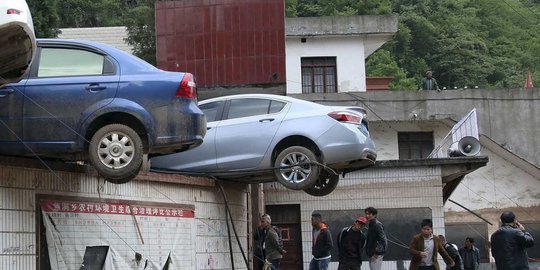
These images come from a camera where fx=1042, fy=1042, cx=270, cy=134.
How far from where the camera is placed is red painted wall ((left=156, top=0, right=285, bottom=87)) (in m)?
24.8

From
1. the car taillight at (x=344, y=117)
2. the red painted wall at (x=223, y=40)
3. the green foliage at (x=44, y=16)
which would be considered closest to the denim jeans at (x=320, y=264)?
the car taillight at (x=344, y=117)

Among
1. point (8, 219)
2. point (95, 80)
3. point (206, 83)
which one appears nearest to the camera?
point (8, 219)

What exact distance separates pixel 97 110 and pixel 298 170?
421 centimetres

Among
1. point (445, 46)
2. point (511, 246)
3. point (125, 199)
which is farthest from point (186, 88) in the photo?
point (445, 46)

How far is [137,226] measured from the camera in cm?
1402

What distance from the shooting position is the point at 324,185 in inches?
663

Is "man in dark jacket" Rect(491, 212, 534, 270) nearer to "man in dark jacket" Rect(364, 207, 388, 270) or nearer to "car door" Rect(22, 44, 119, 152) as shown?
"man in dark jacket" Rect(364, 207, 388, 270)

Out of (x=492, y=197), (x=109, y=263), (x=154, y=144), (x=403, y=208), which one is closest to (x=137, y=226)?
(x=109, y=263)

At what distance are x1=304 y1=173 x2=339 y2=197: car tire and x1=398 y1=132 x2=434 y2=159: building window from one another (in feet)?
54.4

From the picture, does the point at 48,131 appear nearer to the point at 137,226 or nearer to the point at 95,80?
the point at 95,80

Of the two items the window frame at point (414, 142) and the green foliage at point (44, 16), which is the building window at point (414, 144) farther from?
the green foliage at point (44, 16)

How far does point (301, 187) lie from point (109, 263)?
3531mm

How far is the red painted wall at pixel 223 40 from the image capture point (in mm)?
24766

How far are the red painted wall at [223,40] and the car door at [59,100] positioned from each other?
38.8 feet
